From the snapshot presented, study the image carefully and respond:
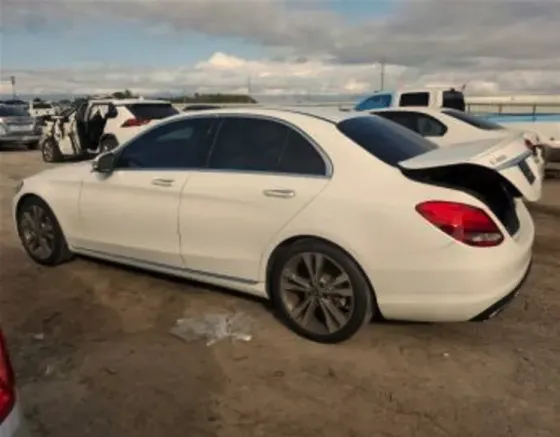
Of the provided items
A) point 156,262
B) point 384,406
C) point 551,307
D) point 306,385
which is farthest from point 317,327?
point 551,307

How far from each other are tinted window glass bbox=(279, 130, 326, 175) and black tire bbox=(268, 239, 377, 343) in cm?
49

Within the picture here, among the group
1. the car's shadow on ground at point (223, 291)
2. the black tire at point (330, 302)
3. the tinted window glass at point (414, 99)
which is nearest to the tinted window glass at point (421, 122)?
the tinted window glass at point (414, 99)

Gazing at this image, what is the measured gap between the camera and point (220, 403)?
332cm

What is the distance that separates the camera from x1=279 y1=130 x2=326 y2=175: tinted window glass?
4.03 meters

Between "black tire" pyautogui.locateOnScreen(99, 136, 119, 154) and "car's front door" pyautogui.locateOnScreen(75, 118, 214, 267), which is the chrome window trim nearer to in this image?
"car's front door" pyautogui.locateOnScreen(75, 118, 214, 267)

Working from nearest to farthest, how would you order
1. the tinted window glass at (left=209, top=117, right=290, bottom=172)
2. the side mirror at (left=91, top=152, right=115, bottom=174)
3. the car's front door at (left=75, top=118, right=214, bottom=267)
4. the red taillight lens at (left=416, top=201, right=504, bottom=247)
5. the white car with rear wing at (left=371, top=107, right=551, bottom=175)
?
the red taillight lens at (left=416, top=201, right=504, bottom=247)
the tinted window glass at (left=209, top=117, right=290, bottom=172)
the car's front door at (left=75, top=118, right=214, bottom=267)
the side mirror at (left=91, top=152, right=115, bottom=174)
the white car with rear wing at (left=371, top=107, right=551, bottom=175)

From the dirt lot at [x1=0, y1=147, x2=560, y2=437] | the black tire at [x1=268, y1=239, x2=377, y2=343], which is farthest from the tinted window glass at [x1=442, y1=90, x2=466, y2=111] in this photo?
the black tire at [x1=268, y1=239, x2=377, y2=343]

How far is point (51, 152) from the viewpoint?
52.5 feet

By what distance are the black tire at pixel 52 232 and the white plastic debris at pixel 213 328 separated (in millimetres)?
1792

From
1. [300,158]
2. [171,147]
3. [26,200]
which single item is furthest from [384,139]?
[26,200]

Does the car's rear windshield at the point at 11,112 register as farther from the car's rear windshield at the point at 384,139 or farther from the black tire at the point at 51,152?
the car's rear windshield at the point at 384,139

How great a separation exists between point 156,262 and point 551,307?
3101 mm

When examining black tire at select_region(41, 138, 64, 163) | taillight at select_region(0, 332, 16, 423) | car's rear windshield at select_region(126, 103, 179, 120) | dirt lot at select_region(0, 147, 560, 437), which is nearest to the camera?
taillight at select_region(0, 332, 16, 423)

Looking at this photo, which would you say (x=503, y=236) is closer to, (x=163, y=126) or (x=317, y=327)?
(x=317, y=327)
